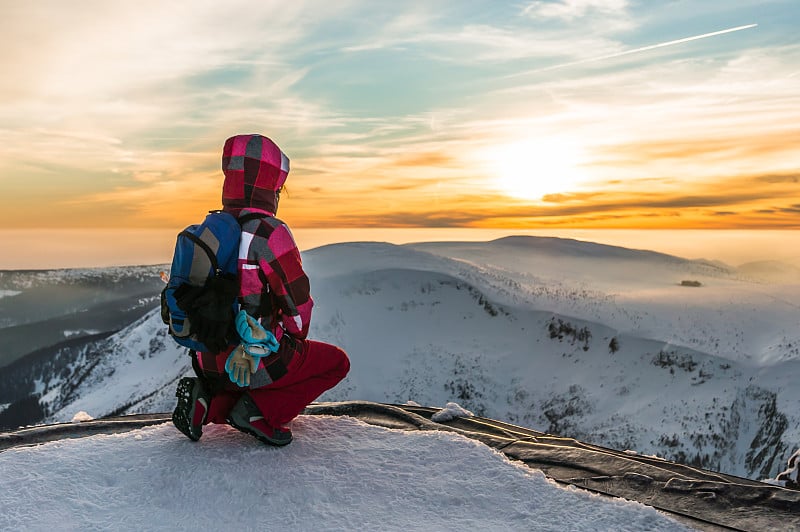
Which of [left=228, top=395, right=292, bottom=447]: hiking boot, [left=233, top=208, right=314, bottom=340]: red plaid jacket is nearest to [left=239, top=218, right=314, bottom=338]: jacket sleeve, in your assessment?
[left=233, top=208, right=314, bottom=340]: red plaid jacket

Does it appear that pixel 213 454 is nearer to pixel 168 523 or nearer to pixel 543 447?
pixel 168 523

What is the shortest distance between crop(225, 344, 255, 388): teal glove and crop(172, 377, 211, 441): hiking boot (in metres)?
0.37

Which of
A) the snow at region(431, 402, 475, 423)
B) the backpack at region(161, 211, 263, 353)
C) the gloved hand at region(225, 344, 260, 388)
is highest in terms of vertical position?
the backpack at region(161, 211, 263, 353)

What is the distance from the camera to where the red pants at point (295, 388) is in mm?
→ 4066

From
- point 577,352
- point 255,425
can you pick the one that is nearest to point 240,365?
point 255,425

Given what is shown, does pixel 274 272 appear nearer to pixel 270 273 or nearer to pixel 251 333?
pixel 270 273

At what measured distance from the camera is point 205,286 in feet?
12.1

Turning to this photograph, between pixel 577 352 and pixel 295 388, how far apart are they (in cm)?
1864

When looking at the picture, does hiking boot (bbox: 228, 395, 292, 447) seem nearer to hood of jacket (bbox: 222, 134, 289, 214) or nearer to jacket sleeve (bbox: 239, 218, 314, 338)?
jacket sleeve (bbox: 239, 218, 314, 338)

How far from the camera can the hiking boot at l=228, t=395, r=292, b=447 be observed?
3.93 meters

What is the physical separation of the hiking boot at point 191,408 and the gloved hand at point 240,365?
14.8 inches

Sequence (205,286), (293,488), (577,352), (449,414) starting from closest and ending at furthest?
(293,488)
(205,286)
(449,414)
(577,352)

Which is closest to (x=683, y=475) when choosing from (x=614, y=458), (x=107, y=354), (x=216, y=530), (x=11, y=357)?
(x=614, y=458)

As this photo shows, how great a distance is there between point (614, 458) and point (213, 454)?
9.70ft
